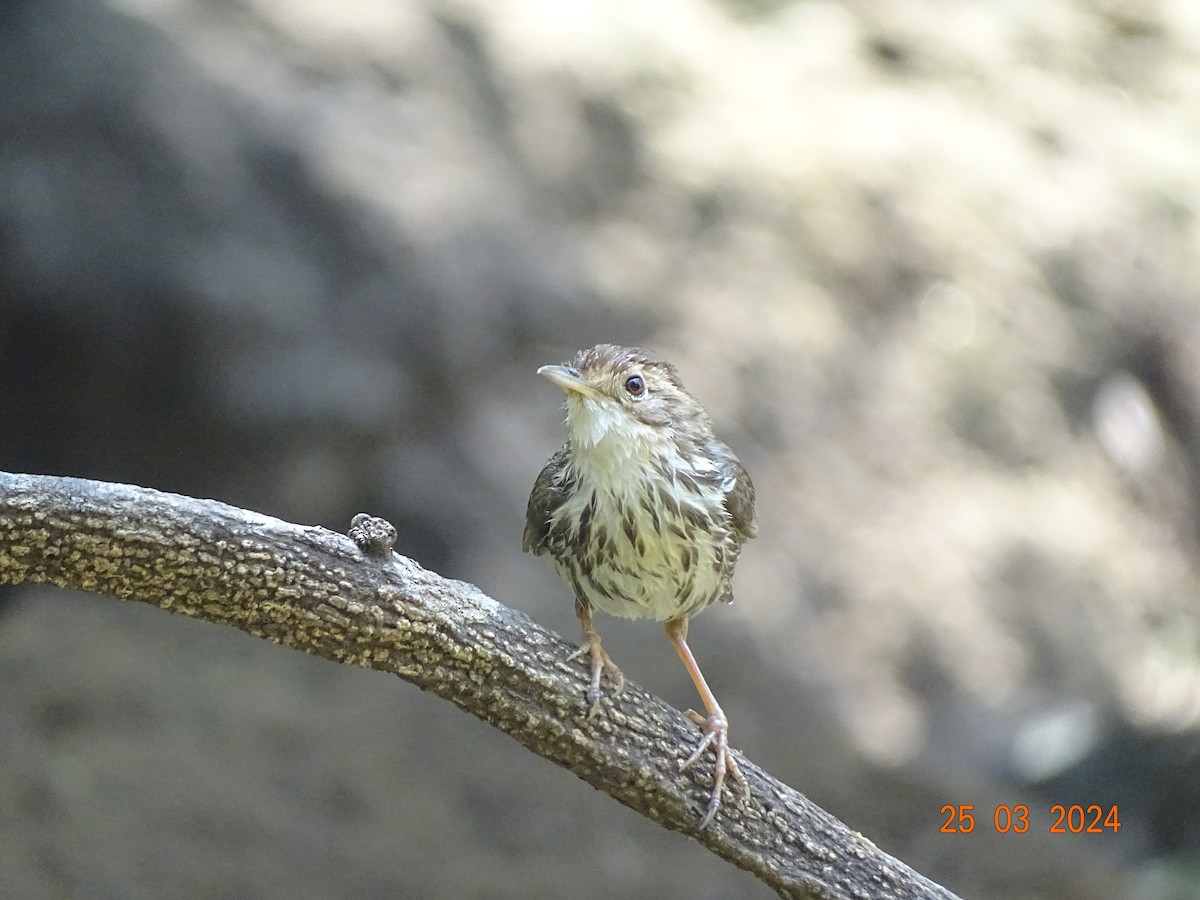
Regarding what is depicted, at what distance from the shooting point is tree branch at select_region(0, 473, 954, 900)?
247 cm

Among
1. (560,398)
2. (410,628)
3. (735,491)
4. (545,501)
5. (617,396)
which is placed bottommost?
(410,628)

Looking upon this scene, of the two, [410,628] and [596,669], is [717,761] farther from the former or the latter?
[410,628]

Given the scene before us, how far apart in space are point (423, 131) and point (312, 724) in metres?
4.08

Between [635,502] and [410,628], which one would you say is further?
[635,502]

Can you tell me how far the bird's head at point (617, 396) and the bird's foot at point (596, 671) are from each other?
564mm

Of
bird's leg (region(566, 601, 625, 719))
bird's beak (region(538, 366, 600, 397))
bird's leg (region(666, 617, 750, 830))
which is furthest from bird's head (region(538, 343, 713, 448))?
bird's leg (region(666, 617, 750, 830))

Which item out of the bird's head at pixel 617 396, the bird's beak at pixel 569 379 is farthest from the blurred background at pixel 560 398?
the bird's beak at pixel 569 379

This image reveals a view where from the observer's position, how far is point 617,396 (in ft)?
10.6

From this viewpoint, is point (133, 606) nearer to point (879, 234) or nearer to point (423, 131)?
point (423, 131)

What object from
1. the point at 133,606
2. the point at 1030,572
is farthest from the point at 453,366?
the point at 1030,572

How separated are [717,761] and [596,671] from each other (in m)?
0.43

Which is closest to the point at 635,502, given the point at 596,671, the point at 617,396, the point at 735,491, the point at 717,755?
the point at 617,396

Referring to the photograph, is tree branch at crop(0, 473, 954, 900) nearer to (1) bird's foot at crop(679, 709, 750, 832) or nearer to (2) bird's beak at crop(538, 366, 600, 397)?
(1) bird's foot at crop(679, 709, 750, 832)

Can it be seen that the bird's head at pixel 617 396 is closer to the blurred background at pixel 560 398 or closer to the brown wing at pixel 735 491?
the brown wing at pixel 735 491
